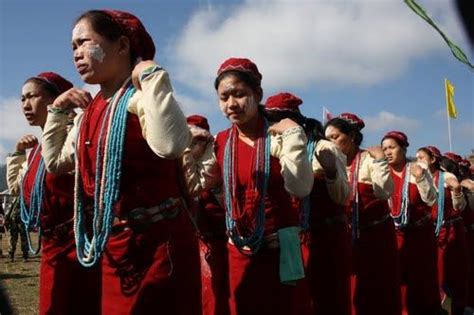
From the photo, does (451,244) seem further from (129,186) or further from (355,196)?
(129,186)

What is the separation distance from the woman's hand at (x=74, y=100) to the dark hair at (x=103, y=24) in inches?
15.1

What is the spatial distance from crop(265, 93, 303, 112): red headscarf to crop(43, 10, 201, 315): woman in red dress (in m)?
1.62

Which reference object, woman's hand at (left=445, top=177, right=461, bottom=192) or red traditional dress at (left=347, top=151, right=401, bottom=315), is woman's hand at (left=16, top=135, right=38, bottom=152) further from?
woman's hand at (left=445, top=177, right=461, bottom=192)

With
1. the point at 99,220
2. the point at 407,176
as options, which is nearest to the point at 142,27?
the point at 99,220

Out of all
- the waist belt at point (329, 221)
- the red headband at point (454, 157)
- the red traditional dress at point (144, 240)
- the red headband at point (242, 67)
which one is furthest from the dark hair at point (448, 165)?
the red traditional dress at point (144, 240)

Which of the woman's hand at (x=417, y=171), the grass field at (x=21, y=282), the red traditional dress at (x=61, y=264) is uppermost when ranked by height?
the woman's hand at (x=417, y=171)

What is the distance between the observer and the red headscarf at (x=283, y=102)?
13.2 feet

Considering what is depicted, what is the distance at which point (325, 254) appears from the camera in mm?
4301

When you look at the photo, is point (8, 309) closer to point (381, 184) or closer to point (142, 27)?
point (142, 27)

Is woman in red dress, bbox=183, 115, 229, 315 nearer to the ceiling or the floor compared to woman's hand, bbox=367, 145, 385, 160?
nearer to the floor

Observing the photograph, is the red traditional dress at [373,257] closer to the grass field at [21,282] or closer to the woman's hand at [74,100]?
the woman's hand at [74,100]

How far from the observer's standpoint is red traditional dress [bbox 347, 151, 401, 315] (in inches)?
205

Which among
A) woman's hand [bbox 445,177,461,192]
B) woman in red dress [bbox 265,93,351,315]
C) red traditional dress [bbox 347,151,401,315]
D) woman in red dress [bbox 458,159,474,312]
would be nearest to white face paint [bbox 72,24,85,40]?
woman in red dress [bbox 265,93,351,315]

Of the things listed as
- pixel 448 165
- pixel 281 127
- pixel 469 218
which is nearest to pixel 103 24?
pixel 281 127
